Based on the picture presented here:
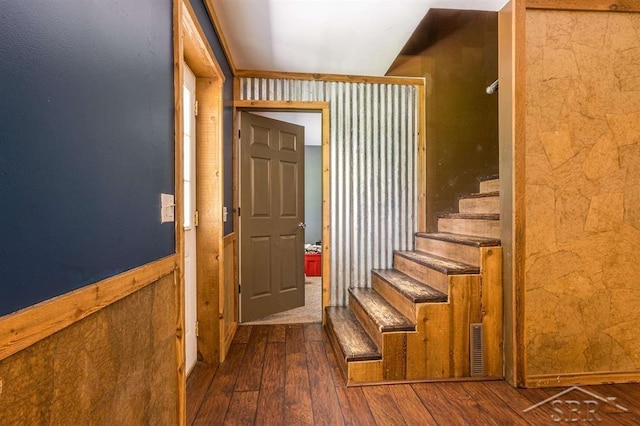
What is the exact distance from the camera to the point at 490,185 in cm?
325

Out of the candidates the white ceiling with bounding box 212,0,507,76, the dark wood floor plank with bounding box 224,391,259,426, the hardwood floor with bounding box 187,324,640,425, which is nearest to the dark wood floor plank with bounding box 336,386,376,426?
the hardwood floor with bounding box 187,324,640,425

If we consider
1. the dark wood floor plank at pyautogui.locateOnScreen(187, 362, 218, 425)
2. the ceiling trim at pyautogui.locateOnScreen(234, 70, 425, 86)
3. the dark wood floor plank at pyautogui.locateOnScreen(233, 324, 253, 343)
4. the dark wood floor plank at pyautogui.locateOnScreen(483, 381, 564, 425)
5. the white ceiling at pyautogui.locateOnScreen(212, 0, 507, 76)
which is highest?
the white ceiling at pyautogui.locateOnScreen(212, 0, 507, 76)

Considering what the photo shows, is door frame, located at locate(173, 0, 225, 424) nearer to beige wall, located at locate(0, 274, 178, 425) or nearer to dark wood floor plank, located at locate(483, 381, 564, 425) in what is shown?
beige wall, located at locate(0, 274, 178, 425)

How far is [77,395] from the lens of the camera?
90 cm

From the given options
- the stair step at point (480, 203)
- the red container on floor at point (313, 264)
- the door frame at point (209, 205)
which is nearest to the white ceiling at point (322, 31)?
the door frame at point (209, 205)

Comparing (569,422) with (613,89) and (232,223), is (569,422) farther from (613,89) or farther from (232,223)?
(232,223)

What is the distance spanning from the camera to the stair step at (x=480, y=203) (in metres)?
2.85

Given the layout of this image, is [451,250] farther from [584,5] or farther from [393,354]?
[584,5]

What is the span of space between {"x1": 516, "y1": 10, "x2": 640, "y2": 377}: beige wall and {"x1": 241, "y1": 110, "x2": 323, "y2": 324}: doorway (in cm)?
201

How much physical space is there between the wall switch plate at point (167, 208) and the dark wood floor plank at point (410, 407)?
1.59m

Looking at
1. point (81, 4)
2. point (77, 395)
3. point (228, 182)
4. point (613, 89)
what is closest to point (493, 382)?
point (613, 89)

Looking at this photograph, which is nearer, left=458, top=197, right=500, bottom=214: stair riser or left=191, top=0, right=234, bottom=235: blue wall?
left=191, top=0, right=234, bottom=235: blue wall

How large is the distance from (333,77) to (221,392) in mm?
2882

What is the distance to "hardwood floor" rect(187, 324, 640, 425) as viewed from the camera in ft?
6.22
